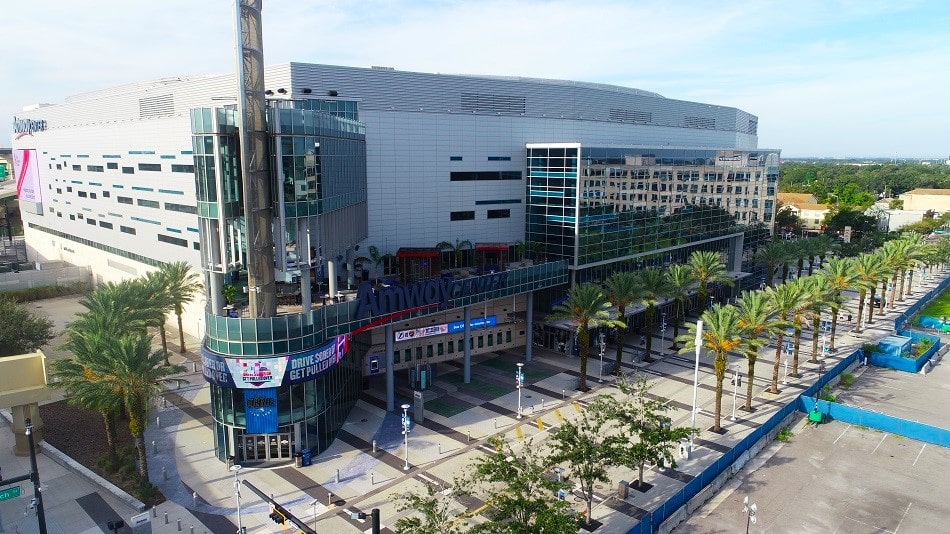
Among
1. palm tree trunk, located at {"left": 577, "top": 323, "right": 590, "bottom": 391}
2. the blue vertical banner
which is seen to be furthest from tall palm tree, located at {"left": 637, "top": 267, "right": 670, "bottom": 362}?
the blue vertical banner

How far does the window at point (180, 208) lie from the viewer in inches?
2581

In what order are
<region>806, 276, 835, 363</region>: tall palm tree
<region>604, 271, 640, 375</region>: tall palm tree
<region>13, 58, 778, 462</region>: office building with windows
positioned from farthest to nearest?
Result: <region>604, 271, 640, 375</region>: tall palm tree
<region>806, 276, 835, 363</region>: tall palm tree
<region>13, 58, 778, 462</region>: office building with windows

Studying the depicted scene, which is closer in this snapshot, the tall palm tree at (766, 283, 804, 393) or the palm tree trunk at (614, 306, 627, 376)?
the tall palm tree at (766, 283, 804, 393)

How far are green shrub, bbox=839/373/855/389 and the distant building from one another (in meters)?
160

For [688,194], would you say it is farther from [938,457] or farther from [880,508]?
[880,508]

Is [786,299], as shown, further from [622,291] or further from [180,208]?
[180,208]

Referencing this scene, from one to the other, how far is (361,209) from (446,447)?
2485 centimetres

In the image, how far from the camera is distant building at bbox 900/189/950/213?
182 metres

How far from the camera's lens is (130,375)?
34719 mm

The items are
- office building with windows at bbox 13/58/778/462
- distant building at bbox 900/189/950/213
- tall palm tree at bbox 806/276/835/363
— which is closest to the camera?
office building with windows at bbox 13/58/778/462

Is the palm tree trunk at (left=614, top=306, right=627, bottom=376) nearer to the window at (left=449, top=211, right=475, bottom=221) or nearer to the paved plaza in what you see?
the paved plaza

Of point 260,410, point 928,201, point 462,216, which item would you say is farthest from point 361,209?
point 928,201

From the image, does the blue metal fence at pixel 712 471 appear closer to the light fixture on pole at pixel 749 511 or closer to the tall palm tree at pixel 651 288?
the light fixture on pole at pixel 749 511

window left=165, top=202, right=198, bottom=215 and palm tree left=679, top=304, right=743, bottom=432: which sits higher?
window left=165, top=202, right=198, bottom=215
